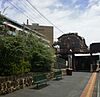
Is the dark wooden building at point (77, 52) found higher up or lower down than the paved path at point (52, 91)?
higher up

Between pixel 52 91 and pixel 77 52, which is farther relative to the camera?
pixel 77 52

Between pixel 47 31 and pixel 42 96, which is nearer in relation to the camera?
pixel 42 96

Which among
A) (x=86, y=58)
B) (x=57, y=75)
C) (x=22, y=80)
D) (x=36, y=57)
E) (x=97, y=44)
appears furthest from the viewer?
(x=97, y=44)

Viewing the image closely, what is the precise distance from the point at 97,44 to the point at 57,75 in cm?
6314

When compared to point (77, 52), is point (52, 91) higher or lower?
lower

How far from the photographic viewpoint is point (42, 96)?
16000mm

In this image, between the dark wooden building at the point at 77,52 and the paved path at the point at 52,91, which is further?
the dark wooden building at the point at 77,52

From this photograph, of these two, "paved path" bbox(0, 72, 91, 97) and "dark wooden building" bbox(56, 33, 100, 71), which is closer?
"paved path" bbox(0, 72, 91, 97)

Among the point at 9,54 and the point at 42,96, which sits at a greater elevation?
the point at 9,54

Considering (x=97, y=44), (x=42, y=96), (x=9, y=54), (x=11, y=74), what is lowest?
(x=42, y=96)

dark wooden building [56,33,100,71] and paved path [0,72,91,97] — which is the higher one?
dark wooden building [56,33,100,71]

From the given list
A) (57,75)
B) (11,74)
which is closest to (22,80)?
(11,74)

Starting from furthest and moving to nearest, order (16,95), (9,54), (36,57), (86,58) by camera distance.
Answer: (86,58) → (36,57) → (9,54) → (16,95)

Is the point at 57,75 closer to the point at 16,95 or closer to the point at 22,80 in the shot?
the point at 22,80
